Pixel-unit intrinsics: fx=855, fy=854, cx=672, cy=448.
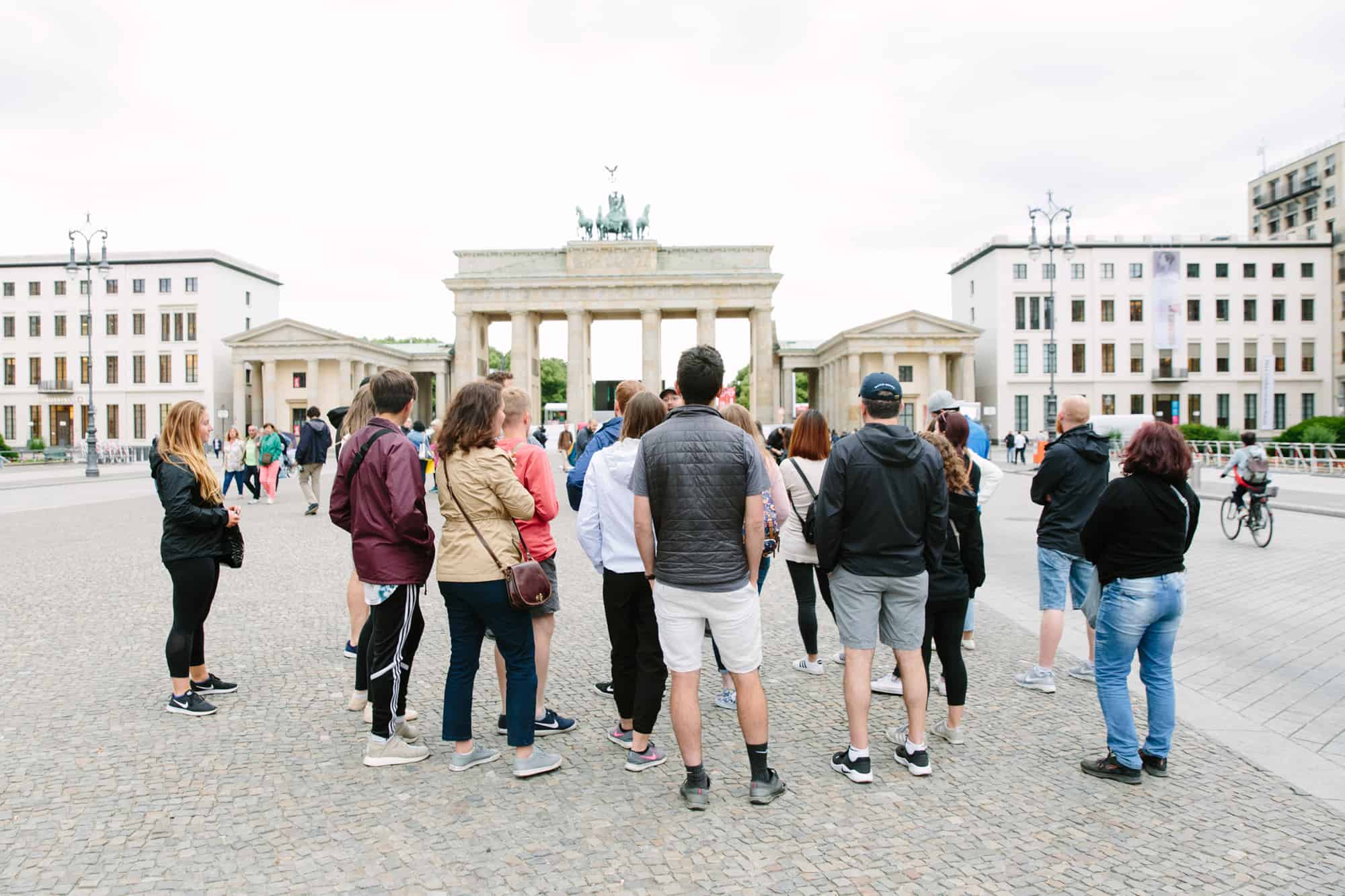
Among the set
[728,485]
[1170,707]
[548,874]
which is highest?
[728,485]

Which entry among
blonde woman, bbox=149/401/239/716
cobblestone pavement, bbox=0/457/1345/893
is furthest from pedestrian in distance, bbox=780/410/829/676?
blonde woman, bbox=149/401/239/716

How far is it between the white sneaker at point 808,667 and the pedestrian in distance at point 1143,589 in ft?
6.86

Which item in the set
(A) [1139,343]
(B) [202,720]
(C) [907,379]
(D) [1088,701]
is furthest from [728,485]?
(A) [1139,343]

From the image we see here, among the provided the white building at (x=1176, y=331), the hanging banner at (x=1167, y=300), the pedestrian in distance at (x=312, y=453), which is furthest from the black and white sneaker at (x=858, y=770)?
the hanging banner at (x=1167, y=300)

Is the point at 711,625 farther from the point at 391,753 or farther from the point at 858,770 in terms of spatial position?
the point at 391,753

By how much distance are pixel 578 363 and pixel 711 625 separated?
5810 centimetres

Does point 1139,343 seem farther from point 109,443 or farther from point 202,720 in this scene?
point 109,443

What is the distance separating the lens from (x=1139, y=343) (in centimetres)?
6681

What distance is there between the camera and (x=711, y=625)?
163 inches

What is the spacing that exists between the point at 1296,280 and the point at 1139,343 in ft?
43.6

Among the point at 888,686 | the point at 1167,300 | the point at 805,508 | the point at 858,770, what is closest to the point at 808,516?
Answer: the point at 805,508

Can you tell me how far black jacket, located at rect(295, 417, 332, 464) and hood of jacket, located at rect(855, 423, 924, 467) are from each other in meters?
14.4

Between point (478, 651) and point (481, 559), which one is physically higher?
point (481, 559)

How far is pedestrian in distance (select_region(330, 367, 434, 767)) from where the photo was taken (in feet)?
15.3
